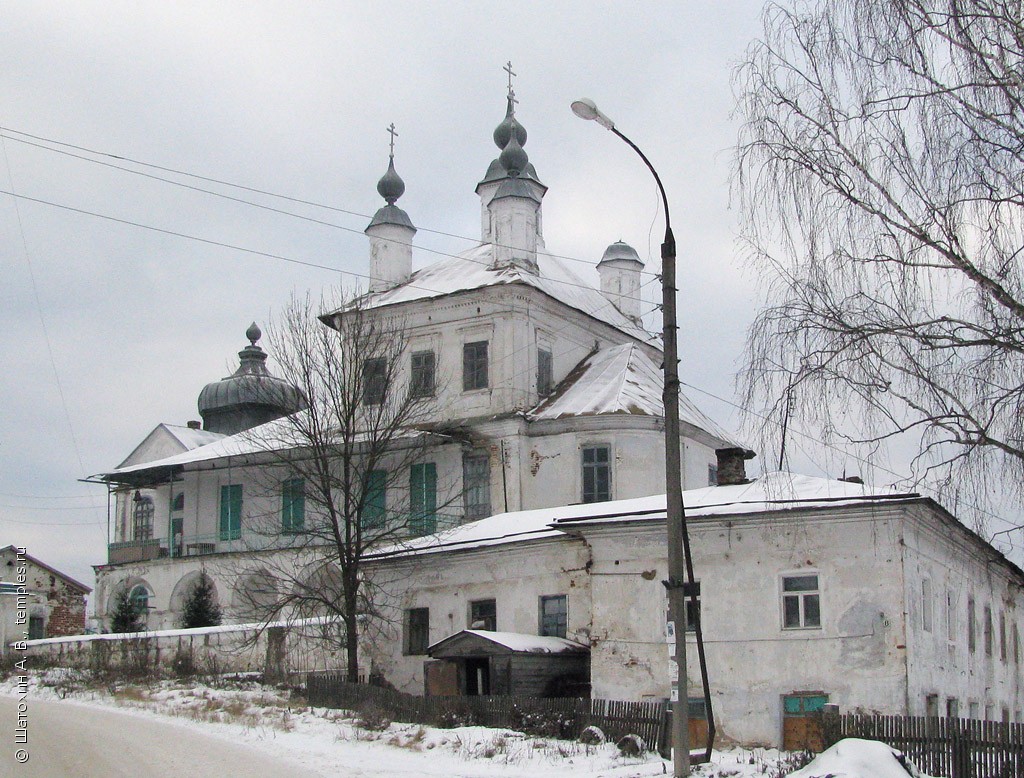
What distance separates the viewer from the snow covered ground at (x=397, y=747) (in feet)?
50.7

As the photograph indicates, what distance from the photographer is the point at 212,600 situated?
39031 millimetres

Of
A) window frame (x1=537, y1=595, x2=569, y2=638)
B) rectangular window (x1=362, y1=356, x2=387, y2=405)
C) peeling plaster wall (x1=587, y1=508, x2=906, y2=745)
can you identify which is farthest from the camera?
rectangular window (x1=362, y1=356, x2=387, y2=405)

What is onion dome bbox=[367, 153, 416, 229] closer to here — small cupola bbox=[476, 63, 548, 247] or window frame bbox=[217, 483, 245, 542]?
small cupola bbox=[476, 63, 548, 247]

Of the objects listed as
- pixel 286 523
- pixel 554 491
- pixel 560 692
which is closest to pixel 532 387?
pixel 554 491

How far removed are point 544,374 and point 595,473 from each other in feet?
13.2

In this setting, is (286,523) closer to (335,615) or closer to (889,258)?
(335,615)

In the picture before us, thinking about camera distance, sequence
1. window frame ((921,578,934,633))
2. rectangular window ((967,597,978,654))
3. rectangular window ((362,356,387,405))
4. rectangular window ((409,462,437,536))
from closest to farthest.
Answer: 1. window frame ((921,578,934,633))
2. rectangular window ((967,597,978,654))
3. rectangular window ((362,356,387,405))
4. rectangular window ((409,462,437,536))

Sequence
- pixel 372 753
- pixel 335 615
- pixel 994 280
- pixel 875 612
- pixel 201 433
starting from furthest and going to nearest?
pixel 201 433 < pixel 335 615 < pixel 875 612 < pixel 372 753 < pixel 994 280

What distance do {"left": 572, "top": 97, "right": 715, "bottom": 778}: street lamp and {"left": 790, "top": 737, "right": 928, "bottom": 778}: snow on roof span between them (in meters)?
1.33

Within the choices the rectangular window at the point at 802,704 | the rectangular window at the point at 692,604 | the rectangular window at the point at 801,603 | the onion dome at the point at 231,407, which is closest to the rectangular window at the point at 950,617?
the rectangular window at the point at 801,603

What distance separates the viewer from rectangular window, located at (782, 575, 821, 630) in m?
20.4

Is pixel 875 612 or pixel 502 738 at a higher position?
pixel 875 612

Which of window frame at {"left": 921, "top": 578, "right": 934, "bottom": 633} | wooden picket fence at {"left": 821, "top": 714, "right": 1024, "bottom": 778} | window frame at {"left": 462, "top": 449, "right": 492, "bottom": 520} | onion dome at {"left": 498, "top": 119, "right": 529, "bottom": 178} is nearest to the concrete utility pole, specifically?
wooden picket fence at {"left": 821, "top": 714, "right": 1024, "bottom": 778}

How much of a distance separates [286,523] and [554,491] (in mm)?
8841
